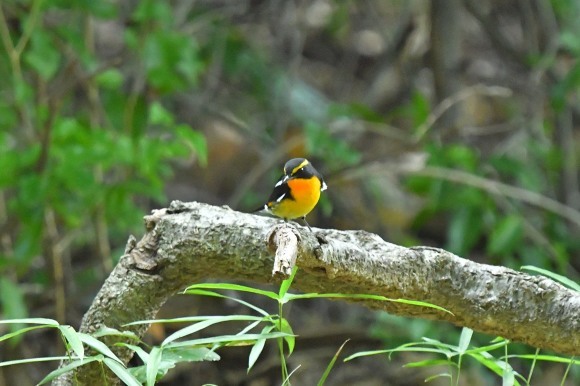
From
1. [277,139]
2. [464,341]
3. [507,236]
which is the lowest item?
[507,236]

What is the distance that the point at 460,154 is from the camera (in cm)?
277

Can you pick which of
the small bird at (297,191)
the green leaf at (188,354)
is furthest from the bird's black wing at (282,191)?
the green leaf at (188,354)

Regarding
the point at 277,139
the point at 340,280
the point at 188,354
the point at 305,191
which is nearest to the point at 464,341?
the point at 340,280

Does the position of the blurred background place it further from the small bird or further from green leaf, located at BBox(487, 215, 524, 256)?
the small bird

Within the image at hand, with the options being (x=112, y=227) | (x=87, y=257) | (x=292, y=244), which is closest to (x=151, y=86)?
(x=112, y=227)

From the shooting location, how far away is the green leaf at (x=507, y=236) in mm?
2789

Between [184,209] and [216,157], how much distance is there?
9.56ft

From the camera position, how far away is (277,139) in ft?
11.1

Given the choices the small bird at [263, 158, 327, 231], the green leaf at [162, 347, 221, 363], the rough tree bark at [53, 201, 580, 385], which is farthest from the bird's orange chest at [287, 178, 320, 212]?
the green leaf at [162, 347, 221, 363]

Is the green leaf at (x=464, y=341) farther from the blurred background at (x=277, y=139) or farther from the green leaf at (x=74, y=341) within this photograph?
the blurred background at (x=277, y=139)

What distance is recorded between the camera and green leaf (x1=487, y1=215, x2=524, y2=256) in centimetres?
279

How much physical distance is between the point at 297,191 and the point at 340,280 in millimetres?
641

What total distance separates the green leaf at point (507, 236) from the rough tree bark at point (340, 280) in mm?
1697

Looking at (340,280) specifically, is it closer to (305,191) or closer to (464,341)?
(464,341)
